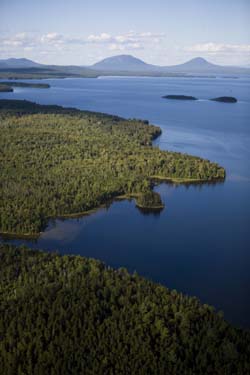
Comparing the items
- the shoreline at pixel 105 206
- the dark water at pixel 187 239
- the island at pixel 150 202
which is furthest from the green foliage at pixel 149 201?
the dark water at pixel 187 239

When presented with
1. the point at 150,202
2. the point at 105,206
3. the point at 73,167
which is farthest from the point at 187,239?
the point at 73,167

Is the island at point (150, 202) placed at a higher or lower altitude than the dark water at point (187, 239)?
higher

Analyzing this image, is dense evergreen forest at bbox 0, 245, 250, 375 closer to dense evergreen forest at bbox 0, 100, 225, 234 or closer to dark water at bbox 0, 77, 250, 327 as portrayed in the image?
dark water at bbox 0, 77, 250, 327

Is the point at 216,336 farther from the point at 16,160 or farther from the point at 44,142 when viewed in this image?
the point at 44,142

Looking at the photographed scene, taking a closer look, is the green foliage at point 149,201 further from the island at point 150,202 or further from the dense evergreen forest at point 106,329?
the dense evergreen forest at point 106,329

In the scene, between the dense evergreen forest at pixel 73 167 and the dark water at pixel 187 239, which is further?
the dense evergreen forest at pixel 73 167

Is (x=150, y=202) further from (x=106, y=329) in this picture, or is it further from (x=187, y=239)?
(x=106, y=329)

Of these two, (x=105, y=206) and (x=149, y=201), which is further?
(x=149, y=201)
